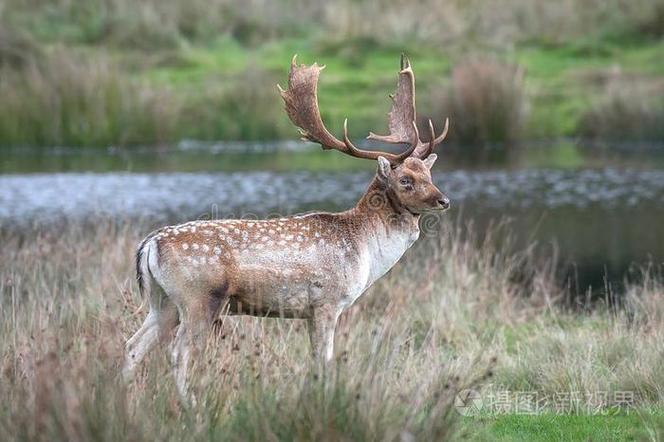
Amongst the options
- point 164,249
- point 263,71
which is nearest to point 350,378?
point 164,249

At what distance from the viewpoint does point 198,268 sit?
A: 7180mm

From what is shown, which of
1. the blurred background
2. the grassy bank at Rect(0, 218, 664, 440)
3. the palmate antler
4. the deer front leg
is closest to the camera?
the grassy bank at Rect(0, 218, 664, 440)

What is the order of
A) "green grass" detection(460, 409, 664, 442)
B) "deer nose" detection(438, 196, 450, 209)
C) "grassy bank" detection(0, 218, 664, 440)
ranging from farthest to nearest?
"deer nose" detection(438, 196, 450, 209)
"green grass" detection(460, 409, 664, 442)
"grassy bank" detection(0, 218, 664, 440)

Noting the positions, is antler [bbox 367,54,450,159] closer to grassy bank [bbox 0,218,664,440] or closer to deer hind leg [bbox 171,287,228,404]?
grassy bank [bbox 0,218,664,440]

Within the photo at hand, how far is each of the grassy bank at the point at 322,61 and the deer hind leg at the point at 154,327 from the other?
618 inches

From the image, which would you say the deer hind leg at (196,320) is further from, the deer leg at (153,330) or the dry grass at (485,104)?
the dry grass at (485,104)

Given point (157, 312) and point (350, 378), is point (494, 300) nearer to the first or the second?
point (157, 312)

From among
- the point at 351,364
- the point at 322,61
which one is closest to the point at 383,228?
the point at 351,364

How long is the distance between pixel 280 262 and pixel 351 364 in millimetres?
1310

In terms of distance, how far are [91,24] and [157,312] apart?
75.5 ft

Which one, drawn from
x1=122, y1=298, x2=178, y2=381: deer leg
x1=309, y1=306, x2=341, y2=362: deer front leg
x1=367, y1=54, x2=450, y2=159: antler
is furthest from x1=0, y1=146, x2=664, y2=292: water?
x1=122, y1=298, x2=178, y2=381: deer leg

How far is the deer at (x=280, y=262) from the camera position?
23.6ft

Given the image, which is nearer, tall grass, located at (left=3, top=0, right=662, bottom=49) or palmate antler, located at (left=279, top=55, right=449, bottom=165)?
palmate antler, located at (left=279, top=55, right=449, bottom=165)

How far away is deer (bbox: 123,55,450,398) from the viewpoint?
7.19 metres
